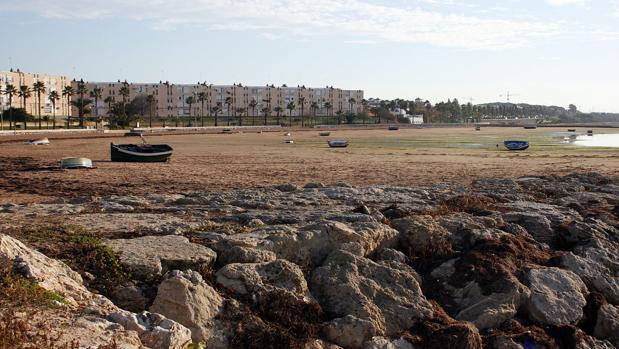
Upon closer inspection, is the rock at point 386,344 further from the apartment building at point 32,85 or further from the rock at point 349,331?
the apartment building at point 32,85

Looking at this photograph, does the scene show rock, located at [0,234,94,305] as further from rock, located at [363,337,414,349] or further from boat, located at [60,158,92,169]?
boat, located at [60,158,92,169]

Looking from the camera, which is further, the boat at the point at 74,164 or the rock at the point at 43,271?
the boat at the point at 74,164

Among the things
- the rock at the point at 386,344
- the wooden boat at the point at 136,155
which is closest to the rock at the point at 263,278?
the rock at the point at 386,344

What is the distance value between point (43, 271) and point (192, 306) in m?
1.93

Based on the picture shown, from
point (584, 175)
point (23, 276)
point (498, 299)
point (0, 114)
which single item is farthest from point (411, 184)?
point (0, 114)

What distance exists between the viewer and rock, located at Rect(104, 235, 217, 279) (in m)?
9.00

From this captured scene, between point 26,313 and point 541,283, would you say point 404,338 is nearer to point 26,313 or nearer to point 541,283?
point 541,283

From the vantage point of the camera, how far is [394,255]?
11367 mm

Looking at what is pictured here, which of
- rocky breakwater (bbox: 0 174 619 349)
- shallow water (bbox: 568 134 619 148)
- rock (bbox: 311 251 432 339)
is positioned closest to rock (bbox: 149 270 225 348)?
rocky breakwater (bbox: 0 174 619 349)

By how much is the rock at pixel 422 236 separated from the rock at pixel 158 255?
417cm

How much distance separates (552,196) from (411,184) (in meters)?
5.21

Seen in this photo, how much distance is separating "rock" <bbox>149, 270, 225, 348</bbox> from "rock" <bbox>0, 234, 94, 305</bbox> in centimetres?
95

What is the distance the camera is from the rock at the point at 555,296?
1021cm

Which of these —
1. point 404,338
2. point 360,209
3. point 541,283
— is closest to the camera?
point 404,338
